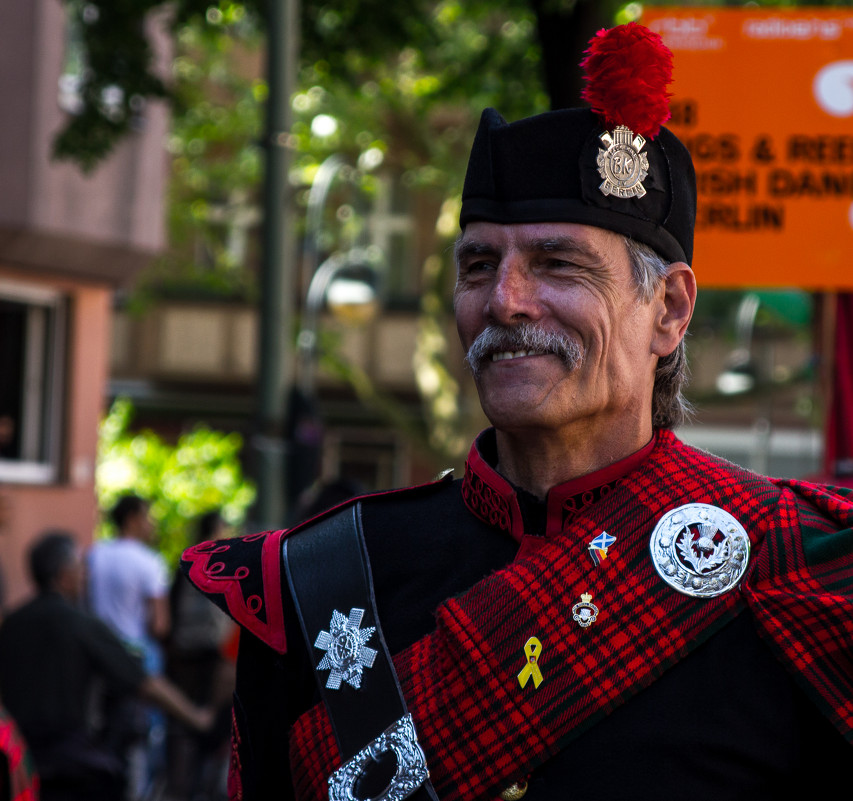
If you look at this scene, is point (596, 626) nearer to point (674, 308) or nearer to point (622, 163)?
point (674, 308)

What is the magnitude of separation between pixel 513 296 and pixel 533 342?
76 millimetres

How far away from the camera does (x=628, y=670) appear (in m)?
2.26

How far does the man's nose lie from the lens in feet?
7.87

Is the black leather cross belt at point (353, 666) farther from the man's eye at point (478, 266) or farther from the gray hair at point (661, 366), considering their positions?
the gray hair at point (661, 366)

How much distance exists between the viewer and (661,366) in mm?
2672

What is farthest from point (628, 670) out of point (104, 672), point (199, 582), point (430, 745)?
point (104, 672)

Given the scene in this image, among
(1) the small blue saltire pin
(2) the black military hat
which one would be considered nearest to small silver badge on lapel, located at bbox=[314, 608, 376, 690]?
(1) the small blue saltire pin

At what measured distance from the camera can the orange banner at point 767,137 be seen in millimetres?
5566

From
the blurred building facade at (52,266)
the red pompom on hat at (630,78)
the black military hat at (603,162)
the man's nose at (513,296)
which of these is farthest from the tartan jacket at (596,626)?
the blurred building facade at (52,266)

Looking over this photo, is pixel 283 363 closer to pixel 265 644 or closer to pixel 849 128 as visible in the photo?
pixel 849 128

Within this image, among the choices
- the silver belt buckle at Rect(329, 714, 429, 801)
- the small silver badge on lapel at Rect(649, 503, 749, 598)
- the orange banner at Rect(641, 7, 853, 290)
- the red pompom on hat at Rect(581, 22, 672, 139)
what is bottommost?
the silver belt buckle at Rect(329, 714, 429, 801)

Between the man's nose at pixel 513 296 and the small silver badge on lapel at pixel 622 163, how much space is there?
0.19 metres

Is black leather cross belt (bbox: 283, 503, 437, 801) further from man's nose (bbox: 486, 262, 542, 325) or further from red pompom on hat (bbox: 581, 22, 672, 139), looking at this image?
red pompom on hat (bbox: 581, 22, 672, 139)

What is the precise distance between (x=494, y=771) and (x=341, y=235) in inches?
728
